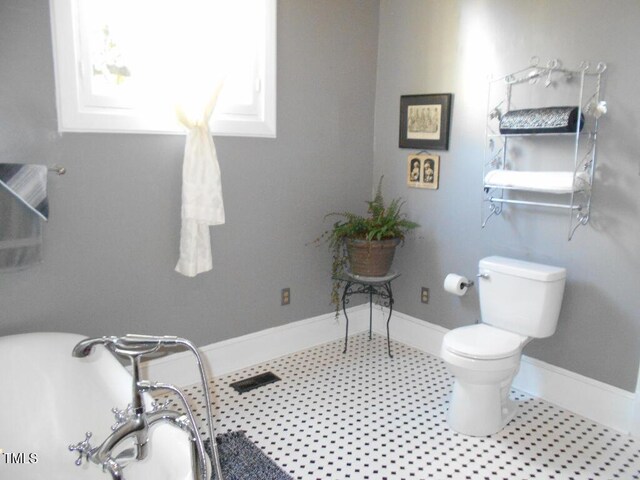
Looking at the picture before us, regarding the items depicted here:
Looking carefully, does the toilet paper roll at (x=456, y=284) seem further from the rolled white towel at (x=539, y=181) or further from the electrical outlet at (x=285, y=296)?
the electrical outlet at (x=285, y=296)

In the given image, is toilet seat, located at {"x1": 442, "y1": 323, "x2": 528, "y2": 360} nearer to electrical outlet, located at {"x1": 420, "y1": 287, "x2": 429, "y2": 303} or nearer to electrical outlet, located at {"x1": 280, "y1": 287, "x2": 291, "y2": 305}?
electrical outlet, located at {"x1": 420, "y1": 287, "x2": 429, "y2": 303}

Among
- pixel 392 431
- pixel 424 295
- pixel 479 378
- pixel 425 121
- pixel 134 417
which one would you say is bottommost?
pixel 392 431

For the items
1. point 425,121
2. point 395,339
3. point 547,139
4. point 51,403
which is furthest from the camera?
point 395,339

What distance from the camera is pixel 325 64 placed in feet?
10.6

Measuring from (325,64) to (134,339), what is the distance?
8.21 ft

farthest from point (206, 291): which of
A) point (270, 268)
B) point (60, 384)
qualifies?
point (60, 384)

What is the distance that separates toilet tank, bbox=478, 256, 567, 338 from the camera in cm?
256

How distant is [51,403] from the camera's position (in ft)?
6.81

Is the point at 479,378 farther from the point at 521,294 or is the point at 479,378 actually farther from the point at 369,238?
the point at 369,238

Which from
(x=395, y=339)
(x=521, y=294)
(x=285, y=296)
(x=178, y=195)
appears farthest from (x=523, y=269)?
(x=178, y=195)

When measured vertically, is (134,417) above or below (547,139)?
below

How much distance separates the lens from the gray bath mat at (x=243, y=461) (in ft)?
7.00

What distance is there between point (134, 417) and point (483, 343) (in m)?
1.78

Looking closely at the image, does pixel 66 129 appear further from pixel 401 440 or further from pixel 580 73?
pixel 580 73
